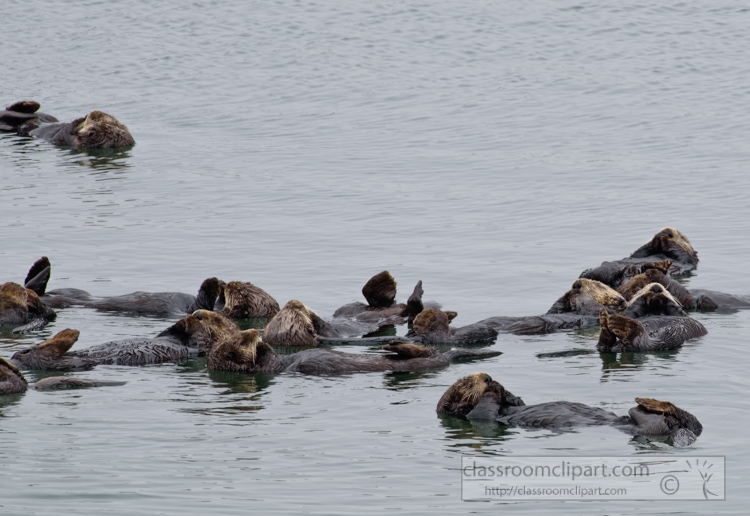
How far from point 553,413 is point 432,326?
1.93 metres

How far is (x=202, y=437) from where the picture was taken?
649 cm

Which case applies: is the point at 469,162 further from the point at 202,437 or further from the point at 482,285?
the point at 202,437

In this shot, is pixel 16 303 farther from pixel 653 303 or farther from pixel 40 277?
pixel 653 303

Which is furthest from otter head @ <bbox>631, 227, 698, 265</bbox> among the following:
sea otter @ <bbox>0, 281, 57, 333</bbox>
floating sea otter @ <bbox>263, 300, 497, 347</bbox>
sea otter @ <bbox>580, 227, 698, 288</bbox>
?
sea otter @ <bbox>0, 281, 57, 333</bbox>

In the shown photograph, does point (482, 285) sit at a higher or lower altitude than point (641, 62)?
lower

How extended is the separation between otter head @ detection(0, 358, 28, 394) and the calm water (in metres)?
0.08

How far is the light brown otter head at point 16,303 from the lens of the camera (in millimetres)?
8969

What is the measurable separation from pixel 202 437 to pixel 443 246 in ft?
19.5

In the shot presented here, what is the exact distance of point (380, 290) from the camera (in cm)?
921

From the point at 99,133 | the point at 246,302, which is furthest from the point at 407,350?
the point at 99,133

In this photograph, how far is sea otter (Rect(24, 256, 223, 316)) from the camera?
9305 mm

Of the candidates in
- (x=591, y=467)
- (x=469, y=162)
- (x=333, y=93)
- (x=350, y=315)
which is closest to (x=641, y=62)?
(x=333, y=93)

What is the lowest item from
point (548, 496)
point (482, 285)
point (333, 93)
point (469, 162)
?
point (548, 496)

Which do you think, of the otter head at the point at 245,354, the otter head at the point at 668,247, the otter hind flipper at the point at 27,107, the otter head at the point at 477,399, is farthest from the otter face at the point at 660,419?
the otter hind flipper at the point at 27,107
